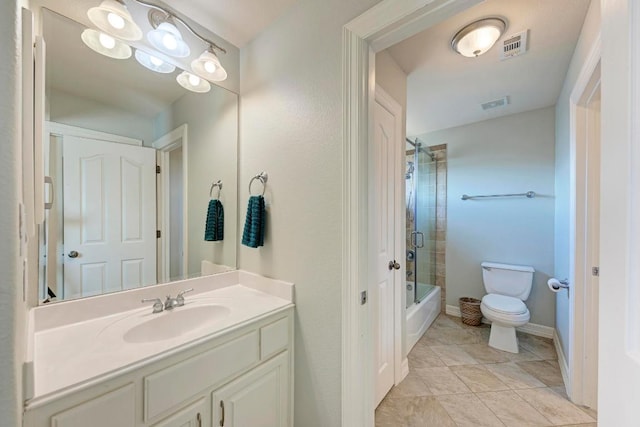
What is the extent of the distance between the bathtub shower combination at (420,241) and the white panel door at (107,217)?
2.15 meters

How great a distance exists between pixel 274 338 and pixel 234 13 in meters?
1.79

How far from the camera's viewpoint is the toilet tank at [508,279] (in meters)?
2.58

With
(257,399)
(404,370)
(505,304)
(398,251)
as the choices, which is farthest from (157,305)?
(505,304)

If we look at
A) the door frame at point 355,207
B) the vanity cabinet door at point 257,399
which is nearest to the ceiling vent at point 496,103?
the door frame at point 355,207

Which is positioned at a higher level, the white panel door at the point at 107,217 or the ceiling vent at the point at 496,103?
the ceiling vent at the point at 496,103

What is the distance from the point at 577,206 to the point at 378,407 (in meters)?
1.86

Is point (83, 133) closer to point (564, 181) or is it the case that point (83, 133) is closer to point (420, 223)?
point (420, 223)

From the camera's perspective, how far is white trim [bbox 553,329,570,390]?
1.81 meters

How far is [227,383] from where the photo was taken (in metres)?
1.06

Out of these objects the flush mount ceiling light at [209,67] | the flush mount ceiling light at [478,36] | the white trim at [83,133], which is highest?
the flush mount ceiling light at [478,36]

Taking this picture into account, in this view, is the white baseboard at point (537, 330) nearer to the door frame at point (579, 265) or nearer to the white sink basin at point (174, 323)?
the door frame at point (579, 265)

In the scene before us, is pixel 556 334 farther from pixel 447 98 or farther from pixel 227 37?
pixel 227 37

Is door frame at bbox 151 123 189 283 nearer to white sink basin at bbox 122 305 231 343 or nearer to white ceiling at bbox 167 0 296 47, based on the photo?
white sink basin at bbox 122 305 231 343

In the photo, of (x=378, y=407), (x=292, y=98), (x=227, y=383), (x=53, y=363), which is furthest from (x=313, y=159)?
(x=378, y=407)
